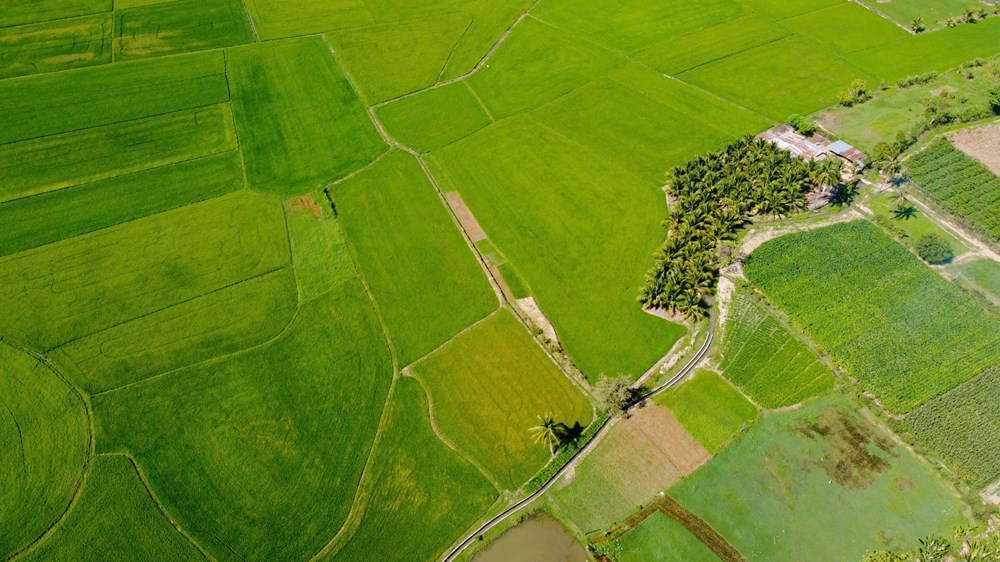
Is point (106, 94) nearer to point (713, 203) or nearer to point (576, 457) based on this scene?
point (576, 457)

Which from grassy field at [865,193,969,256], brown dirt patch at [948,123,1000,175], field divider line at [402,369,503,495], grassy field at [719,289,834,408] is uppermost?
brown dirt patch at [948,123,1000,175]

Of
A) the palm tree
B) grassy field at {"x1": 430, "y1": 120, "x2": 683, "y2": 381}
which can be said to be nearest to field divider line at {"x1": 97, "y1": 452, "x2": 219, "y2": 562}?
the palm tree

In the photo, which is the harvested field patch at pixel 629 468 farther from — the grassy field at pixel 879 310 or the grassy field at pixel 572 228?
the grassy field at pixel 879 310

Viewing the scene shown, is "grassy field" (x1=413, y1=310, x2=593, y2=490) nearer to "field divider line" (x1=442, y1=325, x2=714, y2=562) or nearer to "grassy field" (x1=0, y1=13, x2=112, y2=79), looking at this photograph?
"field divider line" (x1=442, y1=325, x2=714, y2=562)

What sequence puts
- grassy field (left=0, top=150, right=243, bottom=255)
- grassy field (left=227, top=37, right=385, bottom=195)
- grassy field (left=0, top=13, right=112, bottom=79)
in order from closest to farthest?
1. grassy field (left=0, top=150, right=243, bottom=255)
2. grassy field (left=227, top=37, right=385, bottom=195)
3. grassy field (left=0, top=13, right=112, bottom=79)

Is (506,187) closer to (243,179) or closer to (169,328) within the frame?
(243,179)

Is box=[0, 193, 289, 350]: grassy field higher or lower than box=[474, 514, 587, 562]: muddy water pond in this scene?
higher

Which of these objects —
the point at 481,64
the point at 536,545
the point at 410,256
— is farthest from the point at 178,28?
the point at 536,545
